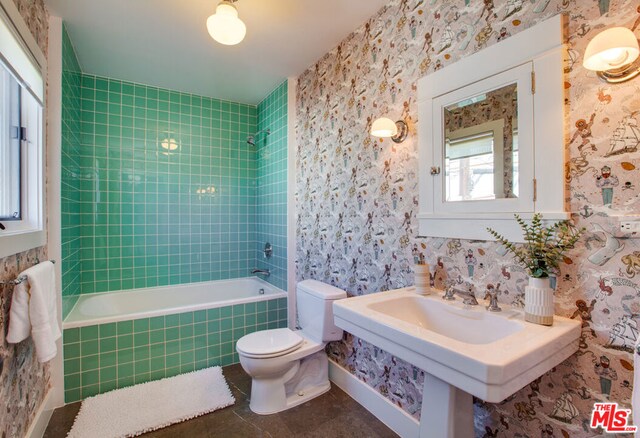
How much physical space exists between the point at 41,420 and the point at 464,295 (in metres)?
2.49

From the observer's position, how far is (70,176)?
240 centimetres

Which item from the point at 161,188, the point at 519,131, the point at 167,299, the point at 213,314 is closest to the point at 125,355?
the point at 213,314

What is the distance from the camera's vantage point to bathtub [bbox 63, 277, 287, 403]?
83.1 inches

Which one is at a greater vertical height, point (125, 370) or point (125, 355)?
point (125, 355)

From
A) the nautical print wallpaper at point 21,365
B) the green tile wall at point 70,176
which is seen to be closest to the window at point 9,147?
the nautical print wallpaper at point 21,365

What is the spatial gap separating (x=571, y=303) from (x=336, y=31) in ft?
7.02

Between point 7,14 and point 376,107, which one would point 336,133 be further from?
point 7,14

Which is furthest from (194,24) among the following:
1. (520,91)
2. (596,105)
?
(596,105)

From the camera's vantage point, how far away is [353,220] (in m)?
2.15

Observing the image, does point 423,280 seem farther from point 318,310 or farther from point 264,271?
point 264,271

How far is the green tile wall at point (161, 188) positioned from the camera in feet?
9.58

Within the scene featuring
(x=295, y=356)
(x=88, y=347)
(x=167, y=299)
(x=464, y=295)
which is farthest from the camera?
(x=167, y=299)

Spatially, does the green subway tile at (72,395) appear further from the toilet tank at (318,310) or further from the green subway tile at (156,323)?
the toilet tank at (318,310)

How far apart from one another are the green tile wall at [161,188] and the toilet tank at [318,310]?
1532 mm
